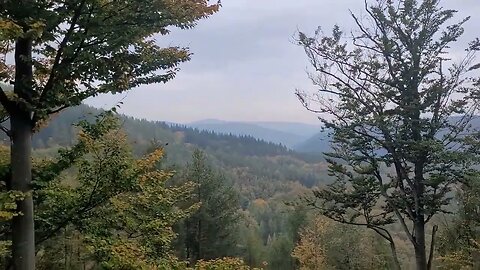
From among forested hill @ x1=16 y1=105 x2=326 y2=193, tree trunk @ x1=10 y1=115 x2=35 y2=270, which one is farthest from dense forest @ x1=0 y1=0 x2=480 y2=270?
forested hill @ x1=16 y1=105 x2=326 y2=193

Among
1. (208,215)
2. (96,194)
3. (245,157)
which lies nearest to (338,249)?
(208,215)

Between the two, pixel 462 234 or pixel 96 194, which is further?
pixel 462 234

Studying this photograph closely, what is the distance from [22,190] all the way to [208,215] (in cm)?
1714

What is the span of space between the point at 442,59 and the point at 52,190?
778cm

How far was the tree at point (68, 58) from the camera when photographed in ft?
14.0

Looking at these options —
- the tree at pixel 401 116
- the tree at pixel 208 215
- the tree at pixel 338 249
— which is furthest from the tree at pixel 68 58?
the tree at pixel 338 249

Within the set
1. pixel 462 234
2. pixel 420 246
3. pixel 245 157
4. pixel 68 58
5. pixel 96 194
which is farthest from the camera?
pixel 245 157

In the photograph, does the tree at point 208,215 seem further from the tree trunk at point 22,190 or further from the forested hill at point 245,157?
the forested hill at point 245,157

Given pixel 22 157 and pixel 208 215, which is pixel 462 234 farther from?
A: pixel 22 157

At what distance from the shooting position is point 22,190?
15.2ft

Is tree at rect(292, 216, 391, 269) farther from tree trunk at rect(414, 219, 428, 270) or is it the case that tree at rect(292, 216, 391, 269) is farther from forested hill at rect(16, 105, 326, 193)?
forested hill at rect(16, 105, 326, 193)

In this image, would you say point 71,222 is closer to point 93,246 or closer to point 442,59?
point 93,246

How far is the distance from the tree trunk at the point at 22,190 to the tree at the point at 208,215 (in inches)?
640

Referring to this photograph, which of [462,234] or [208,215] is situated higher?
[462,234]
